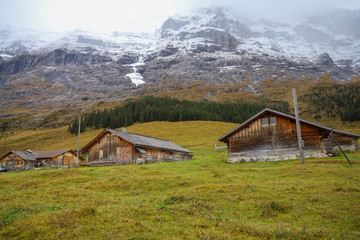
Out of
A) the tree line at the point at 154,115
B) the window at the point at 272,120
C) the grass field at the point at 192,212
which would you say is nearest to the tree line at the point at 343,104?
the tree line at the point at 154,115

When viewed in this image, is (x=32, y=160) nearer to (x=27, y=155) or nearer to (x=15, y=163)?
(x=27, y=155)

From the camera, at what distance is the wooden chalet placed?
52625 mm

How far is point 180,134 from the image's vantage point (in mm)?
92938

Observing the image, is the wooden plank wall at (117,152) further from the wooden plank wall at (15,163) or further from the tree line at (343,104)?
the tree line at (343,104)

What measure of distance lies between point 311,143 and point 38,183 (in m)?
28.7

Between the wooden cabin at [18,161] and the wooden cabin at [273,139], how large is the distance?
48967 millimetres

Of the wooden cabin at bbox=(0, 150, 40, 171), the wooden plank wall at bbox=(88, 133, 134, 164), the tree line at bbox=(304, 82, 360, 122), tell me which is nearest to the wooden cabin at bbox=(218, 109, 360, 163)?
the wooden plank wall at bbox=(88, 133, 134, 164)

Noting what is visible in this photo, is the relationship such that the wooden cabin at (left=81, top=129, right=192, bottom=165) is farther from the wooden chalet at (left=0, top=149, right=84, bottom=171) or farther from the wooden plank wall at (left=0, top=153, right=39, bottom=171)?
the wooden plank wall at (left=0, top=153, right=39, bottom=171)

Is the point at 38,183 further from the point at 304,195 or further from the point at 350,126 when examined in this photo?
the point at 350,126

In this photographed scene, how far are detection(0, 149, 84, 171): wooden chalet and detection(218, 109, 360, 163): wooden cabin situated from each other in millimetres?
42135

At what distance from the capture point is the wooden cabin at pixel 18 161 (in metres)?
52.5

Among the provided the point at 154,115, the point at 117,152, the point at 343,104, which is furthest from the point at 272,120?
the point at 343,104

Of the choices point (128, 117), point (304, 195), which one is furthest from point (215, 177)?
point (128, 117)

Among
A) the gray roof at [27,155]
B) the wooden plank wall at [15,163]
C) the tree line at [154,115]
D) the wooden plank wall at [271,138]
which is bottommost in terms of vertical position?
the wooden plank wall at [15,163]
